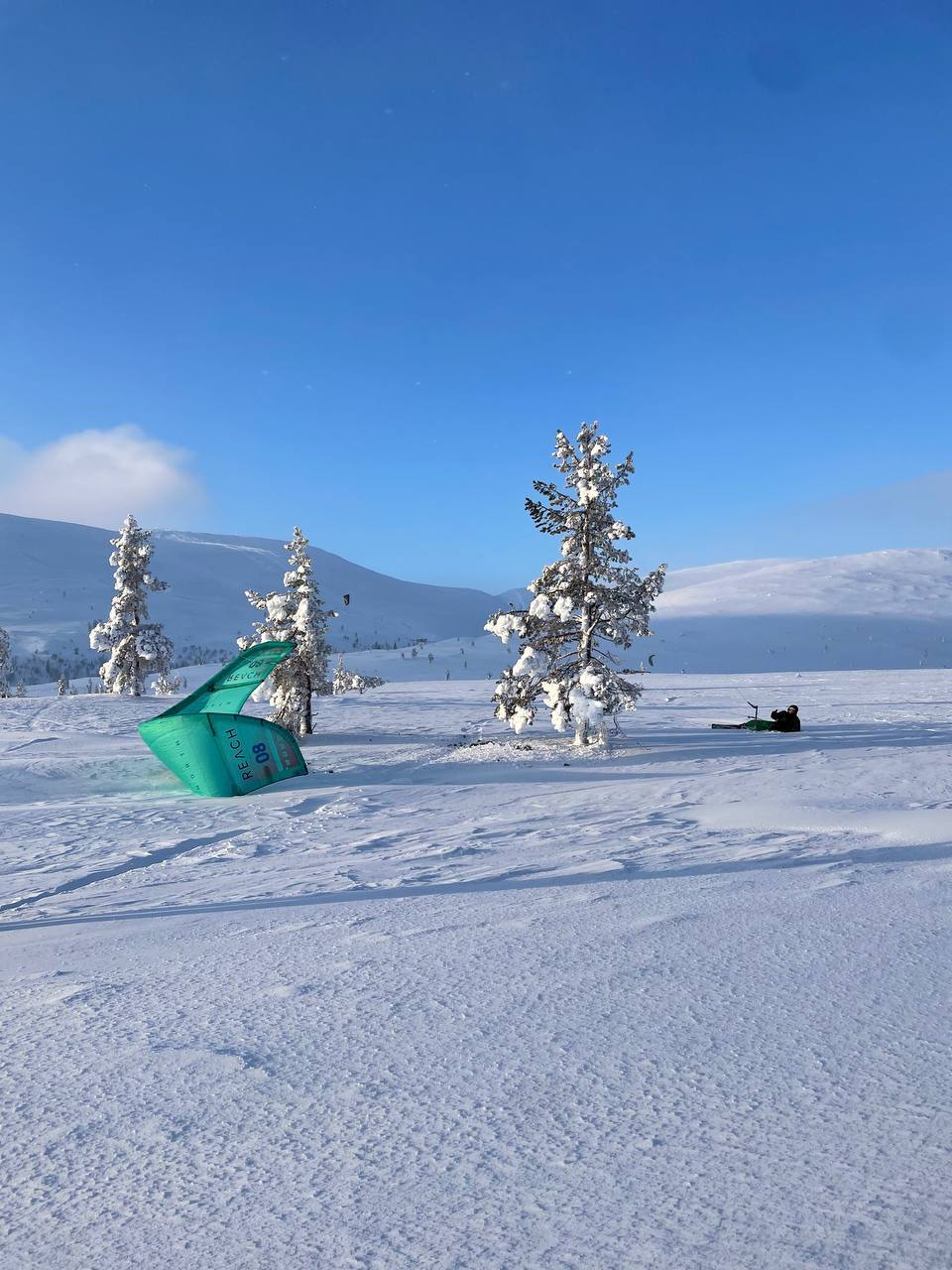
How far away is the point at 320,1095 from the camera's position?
3.35 m

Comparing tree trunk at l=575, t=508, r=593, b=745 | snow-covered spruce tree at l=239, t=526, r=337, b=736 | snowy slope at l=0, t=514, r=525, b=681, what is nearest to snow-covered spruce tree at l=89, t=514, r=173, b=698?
snow-covered spruce tree at l=239, t=526, r=337, b=736

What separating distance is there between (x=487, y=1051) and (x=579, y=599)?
47.5ft

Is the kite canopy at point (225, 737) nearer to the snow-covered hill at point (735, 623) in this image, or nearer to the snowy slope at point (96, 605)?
the snow-covered hill at point (735, 623)

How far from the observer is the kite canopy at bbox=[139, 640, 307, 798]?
14.0 meters

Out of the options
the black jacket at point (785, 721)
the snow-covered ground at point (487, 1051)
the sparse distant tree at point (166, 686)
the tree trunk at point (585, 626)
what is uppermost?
the tree trunk at point (585, 626)

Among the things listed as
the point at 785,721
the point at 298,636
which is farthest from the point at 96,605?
the point at 785,721

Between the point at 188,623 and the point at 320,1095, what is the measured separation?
14855cm

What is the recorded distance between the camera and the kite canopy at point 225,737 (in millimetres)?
14008

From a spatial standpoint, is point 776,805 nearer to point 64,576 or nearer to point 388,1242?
point 388,1242

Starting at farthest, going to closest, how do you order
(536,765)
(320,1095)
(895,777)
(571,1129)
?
(536,765)
(895,777)
(320,1095)
(571,1129)

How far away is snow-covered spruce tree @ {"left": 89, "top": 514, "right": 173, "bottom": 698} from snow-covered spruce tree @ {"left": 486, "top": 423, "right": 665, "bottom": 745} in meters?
→ 21.2

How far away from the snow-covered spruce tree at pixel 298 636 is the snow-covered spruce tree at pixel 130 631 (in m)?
13.8

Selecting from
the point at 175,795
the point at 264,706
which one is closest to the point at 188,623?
the point at 264,706

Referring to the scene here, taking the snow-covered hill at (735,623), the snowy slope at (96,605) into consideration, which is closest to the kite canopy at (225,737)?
the snow-covered hill at (735,623)
